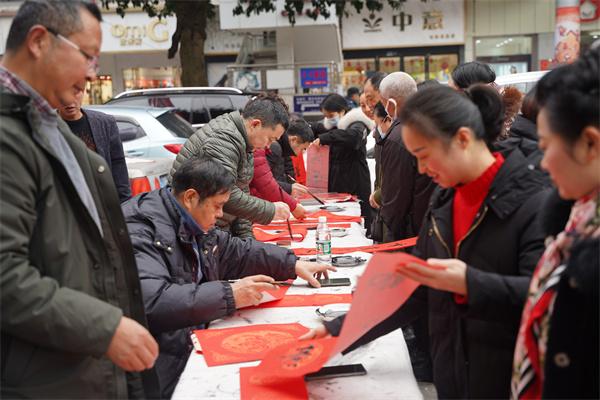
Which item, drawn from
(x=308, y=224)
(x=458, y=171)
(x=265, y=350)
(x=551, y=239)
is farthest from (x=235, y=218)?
(x=551, y=239)

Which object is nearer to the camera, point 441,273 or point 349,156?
point 441,273

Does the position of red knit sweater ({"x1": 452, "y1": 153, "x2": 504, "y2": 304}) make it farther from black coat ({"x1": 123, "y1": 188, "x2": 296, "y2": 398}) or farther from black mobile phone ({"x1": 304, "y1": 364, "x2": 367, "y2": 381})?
black coat ({"x1": 123, "y1": 188, "x2": 296, "y2": 398})

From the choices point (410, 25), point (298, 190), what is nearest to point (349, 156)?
point (298, 190)

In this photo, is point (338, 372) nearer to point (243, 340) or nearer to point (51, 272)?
point (243, 340)

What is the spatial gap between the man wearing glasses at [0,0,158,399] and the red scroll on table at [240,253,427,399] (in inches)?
16.2

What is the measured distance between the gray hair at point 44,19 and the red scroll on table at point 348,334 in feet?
3.04

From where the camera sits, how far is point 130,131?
7.16 metres

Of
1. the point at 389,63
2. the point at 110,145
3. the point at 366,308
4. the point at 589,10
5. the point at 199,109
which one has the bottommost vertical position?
the point at 366,308

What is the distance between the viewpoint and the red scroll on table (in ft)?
4.99

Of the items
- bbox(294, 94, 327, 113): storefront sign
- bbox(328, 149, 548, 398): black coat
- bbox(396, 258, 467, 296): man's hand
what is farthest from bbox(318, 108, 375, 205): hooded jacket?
bbox(294, 94, 327, 113): storefront sign

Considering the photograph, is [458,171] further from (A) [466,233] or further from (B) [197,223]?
(B) [197,223]

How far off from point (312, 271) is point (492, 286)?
149cm

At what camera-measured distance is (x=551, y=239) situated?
1.40 m

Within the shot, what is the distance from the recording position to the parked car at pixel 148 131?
6969mm
